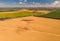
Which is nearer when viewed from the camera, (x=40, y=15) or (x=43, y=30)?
(x=43, y=30)

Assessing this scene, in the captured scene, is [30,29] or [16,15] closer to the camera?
[30,29]

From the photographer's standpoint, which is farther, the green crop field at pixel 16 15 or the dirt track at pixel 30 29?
the green crop field at pixel 16 15

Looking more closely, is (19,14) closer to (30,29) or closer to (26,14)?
(26,14)

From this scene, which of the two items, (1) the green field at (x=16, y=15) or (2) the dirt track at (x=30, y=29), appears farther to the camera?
(1) the green field at (x=16, y=15)

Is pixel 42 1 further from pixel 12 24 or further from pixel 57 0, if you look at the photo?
pixel 12 24

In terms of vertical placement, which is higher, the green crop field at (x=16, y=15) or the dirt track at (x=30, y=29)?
the green crop field at (x=16, y=15)

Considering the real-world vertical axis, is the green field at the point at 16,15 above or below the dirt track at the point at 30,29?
above

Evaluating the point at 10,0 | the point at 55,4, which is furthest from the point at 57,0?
the point at 10,0

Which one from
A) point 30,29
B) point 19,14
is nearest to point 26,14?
point 19,14
